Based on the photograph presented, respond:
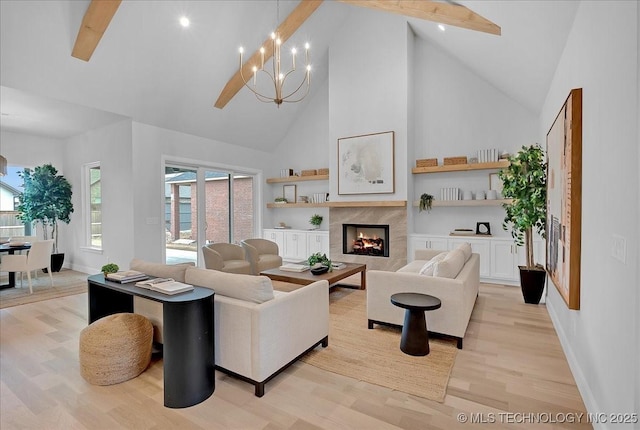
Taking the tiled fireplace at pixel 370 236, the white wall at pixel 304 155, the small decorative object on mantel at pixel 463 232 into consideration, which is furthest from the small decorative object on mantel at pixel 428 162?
the white wall at pixel 304 155

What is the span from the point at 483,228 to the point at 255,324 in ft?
15.9

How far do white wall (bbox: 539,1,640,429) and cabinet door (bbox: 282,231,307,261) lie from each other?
535 cm

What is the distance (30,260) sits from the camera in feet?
15.9

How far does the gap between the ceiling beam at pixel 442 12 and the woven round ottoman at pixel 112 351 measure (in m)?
4.51

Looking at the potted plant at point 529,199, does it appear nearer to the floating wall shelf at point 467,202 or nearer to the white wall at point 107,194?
the floating wall shelf at point 467,202

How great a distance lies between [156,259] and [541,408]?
223 inches

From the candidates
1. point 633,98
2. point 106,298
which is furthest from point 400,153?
point 106,298

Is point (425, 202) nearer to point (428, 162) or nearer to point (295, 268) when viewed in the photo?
point (428, 162)

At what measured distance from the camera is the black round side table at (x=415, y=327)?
110 inches

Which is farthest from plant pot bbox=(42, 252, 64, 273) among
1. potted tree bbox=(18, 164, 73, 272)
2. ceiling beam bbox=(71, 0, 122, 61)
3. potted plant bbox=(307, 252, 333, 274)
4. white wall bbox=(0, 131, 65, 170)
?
potted plant bbox=(307, 252, 333, 274)

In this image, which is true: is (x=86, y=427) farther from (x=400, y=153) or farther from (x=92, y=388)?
(x=400, y=153)

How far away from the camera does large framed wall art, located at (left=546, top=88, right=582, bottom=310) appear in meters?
2.29

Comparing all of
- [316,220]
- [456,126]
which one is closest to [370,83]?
[456,126]

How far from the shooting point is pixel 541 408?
206 centimetres
